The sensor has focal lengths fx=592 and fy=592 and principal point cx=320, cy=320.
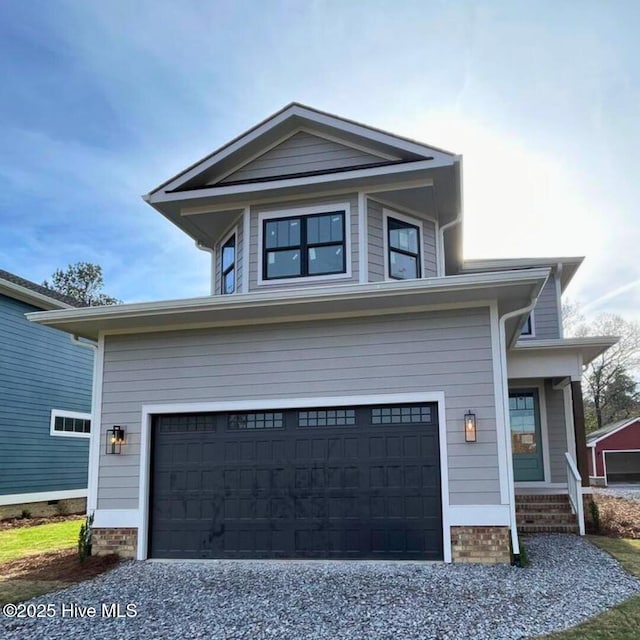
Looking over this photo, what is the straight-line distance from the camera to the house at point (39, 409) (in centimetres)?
1360

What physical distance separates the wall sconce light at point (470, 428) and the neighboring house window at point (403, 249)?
2.81 meters

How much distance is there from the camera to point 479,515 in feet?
23.7

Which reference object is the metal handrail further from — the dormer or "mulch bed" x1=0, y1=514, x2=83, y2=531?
"mulch bed" x1=0, y1=514, x2=83, y2=531

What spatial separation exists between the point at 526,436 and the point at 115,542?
8640 millimetres

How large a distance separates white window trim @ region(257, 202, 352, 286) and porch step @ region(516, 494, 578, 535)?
5.23m

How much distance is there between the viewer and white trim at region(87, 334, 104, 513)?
830 cm

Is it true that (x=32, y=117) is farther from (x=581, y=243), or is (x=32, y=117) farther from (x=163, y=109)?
(x=581, y=243)

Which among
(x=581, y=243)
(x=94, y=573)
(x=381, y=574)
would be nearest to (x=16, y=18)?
(x=94, y=573)

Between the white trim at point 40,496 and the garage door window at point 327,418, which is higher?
the garage door window at point 327,418

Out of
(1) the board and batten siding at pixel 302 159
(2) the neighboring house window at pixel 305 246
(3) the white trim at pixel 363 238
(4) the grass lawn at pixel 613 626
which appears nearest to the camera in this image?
(4) the grass lawn at pixel 613 626

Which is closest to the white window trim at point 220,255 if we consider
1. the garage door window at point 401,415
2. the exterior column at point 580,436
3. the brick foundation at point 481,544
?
the garage door window at point 401,415

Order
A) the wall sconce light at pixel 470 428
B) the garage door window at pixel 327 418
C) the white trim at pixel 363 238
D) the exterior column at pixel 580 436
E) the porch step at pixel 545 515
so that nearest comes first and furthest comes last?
the wall sconce light at pixel 470 428 → the garage door window at pixel 327 418 → the white trim at pixel 363 238 → the porch step at pixel 545 515 → the exterior column at pixel 580 436

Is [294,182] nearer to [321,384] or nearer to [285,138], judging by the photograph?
[285,138]

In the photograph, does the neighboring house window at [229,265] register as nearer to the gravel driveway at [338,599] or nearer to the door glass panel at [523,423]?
the gravel driveway at [338,599]
